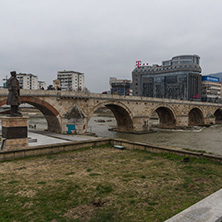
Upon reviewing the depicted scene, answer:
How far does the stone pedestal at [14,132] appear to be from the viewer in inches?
535

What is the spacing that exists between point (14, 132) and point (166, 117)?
35.4m

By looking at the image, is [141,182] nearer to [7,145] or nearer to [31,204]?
[31,204]

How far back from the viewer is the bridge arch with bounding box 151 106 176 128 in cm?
4247

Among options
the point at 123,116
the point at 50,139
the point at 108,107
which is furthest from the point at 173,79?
the point at 50,139

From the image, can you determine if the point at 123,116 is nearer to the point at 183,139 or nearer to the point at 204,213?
the point at 183,139

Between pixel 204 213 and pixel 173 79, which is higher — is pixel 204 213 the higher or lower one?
the lower one

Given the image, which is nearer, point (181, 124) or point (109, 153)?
point (109, 153)

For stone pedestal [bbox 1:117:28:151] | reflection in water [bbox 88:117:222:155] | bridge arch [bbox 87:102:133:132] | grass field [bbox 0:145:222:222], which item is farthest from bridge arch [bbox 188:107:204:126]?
stone pedestal [bbox 1:117:28:151]

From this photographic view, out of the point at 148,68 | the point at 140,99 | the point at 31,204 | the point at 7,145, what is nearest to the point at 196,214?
the point at 31,204

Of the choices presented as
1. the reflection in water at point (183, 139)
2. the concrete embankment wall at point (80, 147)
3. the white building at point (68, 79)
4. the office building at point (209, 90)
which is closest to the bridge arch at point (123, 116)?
the reflection in water at point (183, 139)

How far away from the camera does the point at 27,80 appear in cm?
10700

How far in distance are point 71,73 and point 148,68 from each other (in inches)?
1468

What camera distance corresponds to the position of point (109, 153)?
494 inches

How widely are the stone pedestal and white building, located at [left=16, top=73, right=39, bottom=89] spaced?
96630mm
